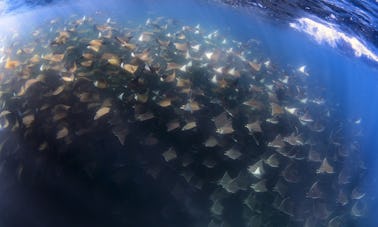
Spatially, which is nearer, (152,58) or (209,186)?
(209,186)

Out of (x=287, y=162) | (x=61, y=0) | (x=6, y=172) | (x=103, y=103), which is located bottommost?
(x=61, y=0)

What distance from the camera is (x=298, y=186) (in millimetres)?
7859

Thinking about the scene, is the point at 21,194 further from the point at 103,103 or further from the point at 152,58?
the point at 152,58

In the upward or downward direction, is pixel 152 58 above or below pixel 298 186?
above

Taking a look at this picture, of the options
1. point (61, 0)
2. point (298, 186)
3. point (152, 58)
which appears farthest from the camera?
point (61, 0)

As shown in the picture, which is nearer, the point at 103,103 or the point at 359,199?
the point at 103,103

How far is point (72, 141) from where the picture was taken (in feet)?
22.4

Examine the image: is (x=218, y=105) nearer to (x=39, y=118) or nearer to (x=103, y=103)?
(x=103, y=103)

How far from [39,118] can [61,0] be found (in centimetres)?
2062

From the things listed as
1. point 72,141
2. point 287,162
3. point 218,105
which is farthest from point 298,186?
point 72,141

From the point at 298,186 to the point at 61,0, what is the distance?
23.4m

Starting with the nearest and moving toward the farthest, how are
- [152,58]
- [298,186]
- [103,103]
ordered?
[103,103]
[298,186]
[152,58]

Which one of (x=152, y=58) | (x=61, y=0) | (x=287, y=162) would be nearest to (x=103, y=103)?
(x=152, y=58)

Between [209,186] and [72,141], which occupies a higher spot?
[72,141]
